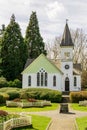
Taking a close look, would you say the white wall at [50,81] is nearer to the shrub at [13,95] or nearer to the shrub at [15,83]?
the shrub at [15,83]

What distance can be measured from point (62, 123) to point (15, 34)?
46541mm

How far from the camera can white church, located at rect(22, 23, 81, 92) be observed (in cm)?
6347

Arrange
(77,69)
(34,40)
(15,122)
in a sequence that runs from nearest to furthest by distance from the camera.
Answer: (15,122), (77,69), (34,40)

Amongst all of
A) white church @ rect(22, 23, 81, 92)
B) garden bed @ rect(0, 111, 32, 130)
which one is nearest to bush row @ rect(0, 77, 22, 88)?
white church @ rect(22, 23, 81, 92)

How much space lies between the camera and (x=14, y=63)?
237 feet

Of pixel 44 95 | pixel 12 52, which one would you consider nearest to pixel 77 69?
pixel 12 52

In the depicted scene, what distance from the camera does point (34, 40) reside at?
3312 inches

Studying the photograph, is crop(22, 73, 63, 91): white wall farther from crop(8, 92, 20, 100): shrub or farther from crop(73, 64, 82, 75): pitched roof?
crop(8, 92, 20, 100): shrub

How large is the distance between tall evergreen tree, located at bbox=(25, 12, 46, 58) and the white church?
16.8 metres

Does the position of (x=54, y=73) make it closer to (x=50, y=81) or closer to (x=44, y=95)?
(x=50, y=81)

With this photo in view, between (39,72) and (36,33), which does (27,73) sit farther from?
(36,33)

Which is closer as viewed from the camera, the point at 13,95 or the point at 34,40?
the point at 13,95

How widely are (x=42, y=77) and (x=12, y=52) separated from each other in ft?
39.3

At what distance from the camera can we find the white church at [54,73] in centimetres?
6347
